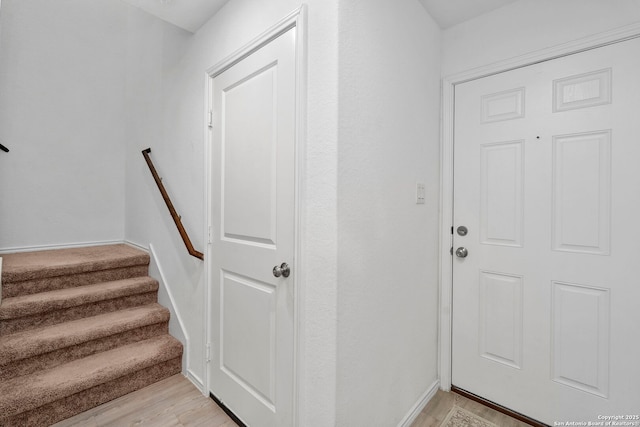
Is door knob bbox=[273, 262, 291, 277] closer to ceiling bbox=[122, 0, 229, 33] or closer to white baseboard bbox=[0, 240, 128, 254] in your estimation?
ceiling bbox=[122, 0, 229, 33]

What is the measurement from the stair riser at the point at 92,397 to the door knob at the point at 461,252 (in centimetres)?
207

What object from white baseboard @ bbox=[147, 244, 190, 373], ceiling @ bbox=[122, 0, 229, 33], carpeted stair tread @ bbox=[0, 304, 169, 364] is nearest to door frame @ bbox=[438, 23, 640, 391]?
ceiling @ bbox=[122, 0, 229, 33]

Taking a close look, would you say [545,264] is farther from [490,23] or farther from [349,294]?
[490,23]

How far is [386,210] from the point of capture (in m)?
1.44

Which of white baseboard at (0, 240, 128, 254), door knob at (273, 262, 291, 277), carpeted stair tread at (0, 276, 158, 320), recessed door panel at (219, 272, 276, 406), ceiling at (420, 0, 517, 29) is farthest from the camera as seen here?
white baseboard at (0, 240, 128, 254)

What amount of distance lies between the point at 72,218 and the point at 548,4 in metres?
4.23

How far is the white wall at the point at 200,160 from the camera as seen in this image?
3.90ft

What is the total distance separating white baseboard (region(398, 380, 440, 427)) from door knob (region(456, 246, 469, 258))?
0.85 meters

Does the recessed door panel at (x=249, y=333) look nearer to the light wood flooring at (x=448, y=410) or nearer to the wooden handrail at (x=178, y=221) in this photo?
the wooden handrail at (x=178, y=221)

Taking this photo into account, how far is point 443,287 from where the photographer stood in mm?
1939

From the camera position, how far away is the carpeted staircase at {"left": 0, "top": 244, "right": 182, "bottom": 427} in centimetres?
162

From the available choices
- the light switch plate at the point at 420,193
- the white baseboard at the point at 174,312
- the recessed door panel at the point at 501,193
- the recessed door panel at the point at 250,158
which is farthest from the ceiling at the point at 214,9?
the white baseboard at the point at 174,312

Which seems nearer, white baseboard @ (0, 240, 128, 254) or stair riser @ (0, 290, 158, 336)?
stair riser @ (0, 290, 158, 336)

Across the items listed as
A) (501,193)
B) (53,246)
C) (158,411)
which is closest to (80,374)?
(158,411)
